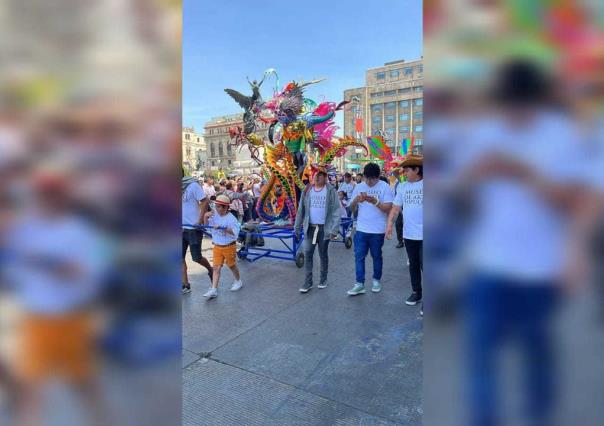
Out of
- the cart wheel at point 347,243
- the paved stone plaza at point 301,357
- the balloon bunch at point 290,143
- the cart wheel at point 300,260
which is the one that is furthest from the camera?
the balloon bunch at point 290,143

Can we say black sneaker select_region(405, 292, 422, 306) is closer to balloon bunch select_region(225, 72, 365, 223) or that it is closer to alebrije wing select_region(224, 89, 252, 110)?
balloon bunch select_region(225, 72, 365, 223)

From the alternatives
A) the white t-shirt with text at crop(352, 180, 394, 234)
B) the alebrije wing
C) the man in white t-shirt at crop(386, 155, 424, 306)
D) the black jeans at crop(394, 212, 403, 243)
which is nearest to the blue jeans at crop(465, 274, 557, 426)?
the man in white t-shirt at crop(386, 155, 424, 306)

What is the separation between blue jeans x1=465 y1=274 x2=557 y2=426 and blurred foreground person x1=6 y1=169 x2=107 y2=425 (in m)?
0.82

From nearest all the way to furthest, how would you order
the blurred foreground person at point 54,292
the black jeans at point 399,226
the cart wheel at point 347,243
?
the blurred foreground person at point 54,292 → the black jeans at point 399,226 → the cart wheel at point 347,243

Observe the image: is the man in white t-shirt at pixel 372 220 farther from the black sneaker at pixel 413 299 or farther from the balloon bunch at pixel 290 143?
the balloon bunch at pixel 290 143

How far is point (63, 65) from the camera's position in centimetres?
70

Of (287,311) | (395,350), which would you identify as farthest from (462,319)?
(287,311)

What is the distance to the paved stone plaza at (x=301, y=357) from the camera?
8.48ft

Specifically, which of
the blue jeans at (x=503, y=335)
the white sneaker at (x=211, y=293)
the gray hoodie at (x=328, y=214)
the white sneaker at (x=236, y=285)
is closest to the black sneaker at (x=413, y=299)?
the gray hoodie at (x=328, y=214)

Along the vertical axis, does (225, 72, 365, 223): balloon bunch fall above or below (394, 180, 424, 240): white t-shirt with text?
above

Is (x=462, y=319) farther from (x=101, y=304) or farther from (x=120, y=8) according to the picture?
(x=120, y=8)

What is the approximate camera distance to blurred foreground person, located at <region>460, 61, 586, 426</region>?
75cm

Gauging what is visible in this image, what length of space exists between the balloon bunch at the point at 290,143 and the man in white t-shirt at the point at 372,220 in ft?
10.7

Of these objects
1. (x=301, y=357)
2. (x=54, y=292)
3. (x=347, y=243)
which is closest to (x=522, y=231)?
(x=54, y=292)
